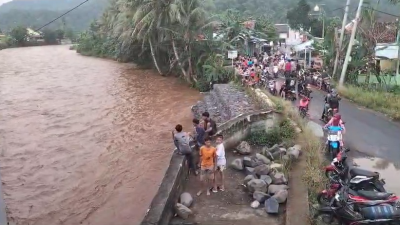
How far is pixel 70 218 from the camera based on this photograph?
9.58 metres

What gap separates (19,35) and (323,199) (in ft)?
245

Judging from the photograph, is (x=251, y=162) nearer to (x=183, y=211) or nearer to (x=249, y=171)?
(x=249, y=171)

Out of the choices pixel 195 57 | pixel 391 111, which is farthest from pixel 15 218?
pixel 195 57

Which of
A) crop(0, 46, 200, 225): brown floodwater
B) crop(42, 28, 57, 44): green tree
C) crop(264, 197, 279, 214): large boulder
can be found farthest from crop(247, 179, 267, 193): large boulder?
crop(42, 28, 57, 44): green tree

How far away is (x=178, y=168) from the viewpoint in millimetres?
8250

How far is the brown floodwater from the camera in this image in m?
10.1

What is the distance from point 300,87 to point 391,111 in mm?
4350

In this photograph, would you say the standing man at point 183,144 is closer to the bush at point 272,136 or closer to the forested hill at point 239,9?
the bush at point 272,136

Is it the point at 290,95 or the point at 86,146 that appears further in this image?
the point at 290,95

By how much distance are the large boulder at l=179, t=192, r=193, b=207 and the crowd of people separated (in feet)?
1.09

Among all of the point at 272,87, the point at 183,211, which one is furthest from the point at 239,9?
the point at 183,211

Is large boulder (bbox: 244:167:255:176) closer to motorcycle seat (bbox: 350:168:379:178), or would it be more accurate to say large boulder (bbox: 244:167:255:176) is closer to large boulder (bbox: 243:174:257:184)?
large boulder (bbox: 243:174:257:184)

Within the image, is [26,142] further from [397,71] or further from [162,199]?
[397,71]

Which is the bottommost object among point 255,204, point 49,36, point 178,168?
point 255,204
